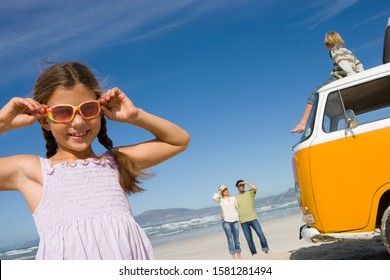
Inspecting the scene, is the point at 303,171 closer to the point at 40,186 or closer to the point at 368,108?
the point at 368,108

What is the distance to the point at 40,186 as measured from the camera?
2070mm

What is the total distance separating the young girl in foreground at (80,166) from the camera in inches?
75.4

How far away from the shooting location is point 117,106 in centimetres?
223

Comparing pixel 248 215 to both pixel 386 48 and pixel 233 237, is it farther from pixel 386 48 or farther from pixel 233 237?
pixel 386 48

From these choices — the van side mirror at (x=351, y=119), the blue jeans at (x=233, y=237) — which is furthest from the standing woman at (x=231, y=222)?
the van side mirror at (x=351, y=119)

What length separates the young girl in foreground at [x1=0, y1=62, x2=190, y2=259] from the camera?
1916 mm

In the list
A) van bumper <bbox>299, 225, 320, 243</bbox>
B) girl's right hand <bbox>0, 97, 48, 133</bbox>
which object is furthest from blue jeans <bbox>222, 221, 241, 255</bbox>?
girl's right hand <bbox>0, 97, 48, 133</bbox>

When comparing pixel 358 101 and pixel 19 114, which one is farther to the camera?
pixel 358 101

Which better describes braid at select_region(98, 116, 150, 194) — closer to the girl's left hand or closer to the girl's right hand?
the girl's left hand

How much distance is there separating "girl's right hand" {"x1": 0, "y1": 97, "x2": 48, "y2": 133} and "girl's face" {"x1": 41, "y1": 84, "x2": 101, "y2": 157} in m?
0.06

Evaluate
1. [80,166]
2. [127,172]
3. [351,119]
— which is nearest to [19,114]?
[80,166]

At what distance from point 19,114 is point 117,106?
42cm

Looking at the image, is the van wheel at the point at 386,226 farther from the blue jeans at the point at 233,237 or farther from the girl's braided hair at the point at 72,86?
the blue jeans at the point at 233,237
